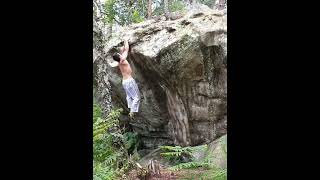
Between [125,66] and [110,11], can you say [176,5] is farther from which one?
[125,66]

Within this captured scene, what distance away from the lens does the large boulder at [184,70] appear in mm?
6324

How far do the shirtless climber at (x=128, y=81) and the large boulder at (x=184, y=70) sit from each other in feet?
0.66

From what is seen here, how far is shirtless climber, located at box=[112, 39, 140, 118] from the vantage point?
21.3 ft

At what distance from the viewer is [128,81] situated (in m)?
6.72

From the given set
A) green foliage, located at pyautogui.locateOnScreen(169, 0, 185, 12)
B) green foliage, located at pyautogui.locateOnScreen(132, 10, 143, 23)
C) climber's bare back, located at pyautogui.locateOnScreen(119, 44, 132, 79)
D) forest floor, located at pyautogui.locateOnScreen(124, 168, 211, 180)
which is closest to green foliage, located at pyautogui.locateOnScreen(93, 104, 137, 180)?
forest floor, located at pyautogui.locateOnScreen(124, 168, 211, 180)

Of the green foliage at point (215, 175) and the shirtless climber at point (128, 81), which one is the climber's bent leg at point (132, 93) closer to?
the shirtless climber at point (128, 81)

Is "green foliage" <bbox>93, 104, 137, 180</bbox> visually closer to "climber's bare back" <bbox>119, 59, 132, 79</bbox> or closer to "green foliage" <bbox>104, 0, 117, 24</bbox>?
"climber's bare back" <bbox>119, 59, 132, 79</bbox>

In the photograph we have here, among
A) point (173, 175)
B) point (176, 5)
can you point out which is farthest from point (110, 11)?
point (173, 175)

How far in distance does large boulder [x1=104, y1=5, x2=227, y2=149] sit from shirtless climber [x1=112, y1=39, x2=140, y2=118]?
0.66 feet
